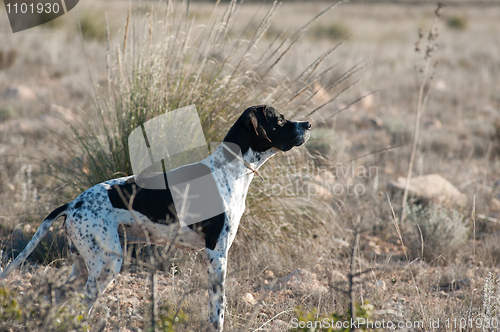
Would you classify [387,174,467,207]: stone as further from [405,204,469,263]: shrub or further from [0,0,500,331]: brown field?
[405,204,469,263]: shrub

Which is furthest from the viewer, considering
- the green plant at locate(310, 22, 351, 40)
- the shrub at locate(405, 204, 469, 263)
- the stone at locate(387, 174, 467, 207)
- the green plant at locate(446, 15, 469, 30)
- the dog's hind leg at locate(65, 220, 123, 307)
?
the green plant at locate(446, 15, 469, 30)

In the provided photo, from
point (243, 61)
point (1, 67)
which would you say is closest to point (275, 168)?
point (243, 61)

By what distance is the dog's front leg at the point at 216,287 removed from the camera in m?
2.77

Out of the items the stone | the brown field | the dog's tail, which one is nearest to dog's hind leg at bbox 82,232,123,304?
the brown field

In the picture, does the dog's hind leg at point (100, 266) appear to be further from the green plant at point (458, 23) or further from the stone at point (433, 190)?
the green plant at point (458, 23)

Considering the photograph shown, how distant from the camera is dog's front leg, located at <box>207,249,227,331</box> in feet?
9.07

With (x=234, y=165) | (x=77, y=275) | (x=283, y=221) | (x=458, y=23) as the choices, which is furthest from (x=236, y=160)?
(x=458, y=23)

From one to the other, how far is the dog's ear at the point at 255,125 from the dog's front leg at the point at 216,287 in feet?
2.77

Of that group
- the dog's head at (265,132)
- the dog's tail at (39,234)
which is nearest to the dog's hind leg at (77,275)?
the dog's tail at (39,234)

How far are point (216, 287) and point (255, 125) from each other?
110 centimetres

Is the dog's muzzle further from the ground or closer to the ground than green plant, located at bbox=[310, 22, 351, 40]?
further from the ground

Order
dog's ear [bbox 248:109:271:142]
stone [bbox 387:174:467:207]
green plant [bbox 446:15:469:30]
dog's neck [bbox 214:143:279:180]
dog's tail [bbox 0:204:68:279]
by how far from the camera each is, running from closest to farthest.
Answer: dog's tail [bbox 0:204:68:279], dog's ear [bbox 248:109:271:142], dog's neck [bbox 214:143:279:180], stone [bbox 387:174:467:207], green plant [bbox 446:15:469:30]

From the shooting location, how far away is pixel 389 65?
12953 millimetres

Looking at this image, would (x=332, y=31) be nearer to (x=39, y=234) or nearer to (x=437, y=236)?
(x=437, y=236)
